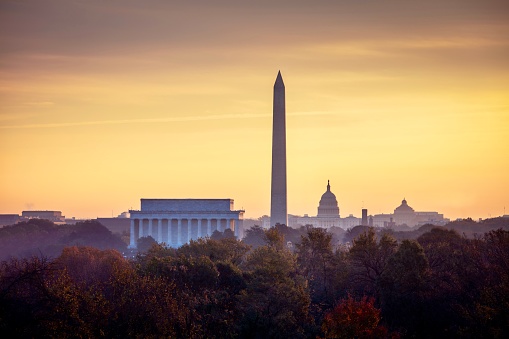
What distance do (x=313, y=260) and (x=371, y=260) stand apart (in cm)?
868

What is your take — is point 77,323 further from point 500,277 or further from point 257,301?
point 500,277

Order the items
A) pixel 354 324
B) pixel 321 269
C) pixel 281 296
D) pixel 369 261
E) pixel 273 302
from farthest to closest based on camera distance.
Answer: pixel 321 269, pixel 369 261, pixel 281 296, pixel 273 302, pixel 354 324

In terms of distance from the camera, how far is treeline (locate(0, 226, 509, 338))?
6956cm

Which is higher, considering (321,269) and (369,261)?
(369,261)

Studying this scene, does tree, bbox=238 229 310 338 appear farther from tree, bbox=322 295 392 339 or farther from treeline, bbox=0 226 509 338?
tree, bbox=322 295 392 339

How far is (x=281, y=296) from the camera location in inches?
3201

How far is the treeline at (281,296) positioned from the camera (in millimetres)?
69562

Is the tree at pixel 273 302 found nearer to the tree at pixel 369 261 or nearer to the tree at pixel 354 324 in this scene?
the tree at pixel 354 324

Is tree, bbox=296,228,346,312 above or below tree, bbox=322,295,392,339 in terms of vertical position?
above

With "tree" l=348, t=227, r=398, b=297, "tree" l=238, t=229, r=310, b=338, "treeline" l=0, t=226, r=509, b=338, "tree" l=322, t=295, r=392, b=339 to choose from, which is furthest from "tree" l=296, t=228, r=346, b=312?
"tree" l=322, t=295, r=392, b=339

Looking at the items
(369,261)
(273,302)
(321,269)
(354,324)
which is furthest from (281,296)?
(321,269)

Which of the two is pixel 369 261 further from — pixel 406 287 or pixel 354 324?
pixel 354 324

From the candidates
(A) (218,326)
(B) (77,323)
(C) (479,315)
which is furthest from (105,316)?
(C) (479,315)

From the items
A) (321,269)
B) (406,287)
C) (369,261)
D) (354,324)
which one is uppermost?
(369,261)
